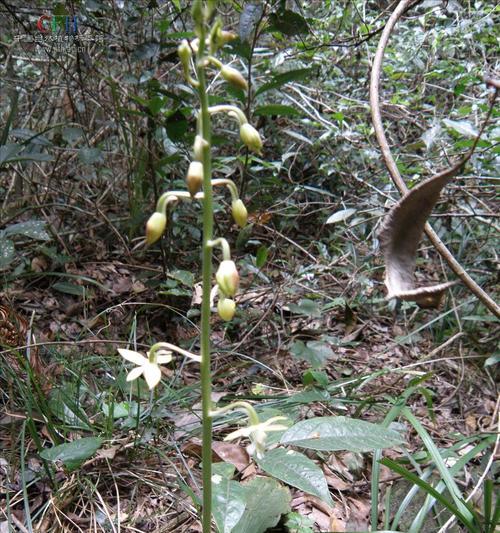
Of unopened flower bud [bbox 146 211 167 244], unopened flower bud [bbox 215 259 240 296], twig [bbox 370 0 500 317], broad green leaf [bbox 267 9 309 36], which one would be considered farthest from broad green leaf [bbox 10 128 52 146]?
unopened flower bud [bbox 215 259 240 296]

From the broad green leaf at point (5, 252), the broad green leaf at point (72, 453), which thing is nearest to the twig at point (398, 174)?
the broad green leaf at point (72, 453)

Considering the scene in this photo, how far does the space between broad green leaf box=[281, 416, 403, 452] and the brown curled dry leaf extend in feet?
1.74

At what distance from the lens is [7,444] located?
213 centimetres

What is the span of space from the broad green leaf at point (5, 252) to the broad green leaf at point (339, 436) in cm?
185

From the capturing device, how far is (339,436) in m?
1.44

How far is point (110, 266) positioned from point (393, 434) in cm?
277

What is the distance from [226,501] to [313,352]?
1.38 metres

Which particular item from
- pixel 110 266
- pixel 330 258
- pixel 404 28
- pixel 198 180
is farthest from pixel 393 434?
pixel 404 28

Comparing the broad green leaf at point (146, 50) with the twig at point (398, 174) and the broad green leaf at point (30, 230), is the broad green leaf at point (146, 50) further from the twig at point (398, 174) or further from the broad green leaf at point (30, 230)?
the twig at point (398, 174)

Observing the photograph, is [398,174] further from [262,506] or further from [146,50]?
[146,50]

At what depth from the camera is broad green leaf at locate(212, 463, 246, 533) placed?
1.31 m

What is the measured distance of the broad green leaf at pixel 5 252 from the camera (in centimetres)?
259

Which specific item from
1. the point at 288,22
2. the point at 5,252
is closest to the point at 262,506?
the point at 5,252

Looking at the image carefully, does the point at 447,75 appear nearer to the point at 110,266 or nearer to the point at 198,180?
the point at 110,266
